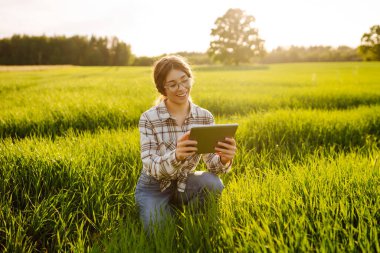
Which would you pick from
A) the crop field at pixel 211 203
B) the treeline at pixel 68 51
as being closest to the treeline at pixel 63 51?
the treeline at pixel 68 51

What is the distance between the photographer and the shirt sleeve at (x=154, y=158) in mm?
2344

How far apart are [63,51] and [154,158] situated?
8251 centimetres

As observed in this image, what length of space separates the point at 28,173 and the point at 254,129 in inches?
119

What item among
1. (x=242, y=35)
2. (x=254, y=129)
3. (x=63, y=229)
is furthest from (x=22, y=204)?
(x=242, y=35)

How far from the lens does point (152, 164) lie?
2.45 metres

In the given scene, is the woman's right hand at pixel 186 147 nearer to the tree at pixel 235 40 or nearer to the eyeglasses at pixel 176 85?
the eyeglasses at pixel 176 85

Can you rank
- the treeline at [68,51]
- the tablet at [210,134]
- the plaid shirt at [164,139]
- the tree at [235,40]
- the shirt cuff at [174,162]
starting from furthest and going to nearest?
the treeline at [68,51] → the tree at [235,40] → the plaid shirt at [164,139] → the shirt cuff at [174,162] → the tablet at [210,134]

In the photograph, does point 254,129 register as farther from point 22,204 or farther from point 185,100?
point 22,204

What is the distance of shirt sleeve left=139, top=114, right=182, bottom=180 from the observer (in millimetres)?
2344

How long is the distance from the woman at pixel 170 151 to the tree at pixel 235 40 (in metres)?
50.4

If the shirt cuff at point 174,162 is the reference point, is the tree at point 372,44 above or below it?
above

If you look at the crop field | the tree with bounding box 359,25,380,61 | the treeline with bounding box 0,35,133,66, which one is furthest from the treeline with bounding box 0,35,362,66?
the crop field

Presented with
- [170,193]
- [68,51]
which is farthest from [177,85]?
[68,51]

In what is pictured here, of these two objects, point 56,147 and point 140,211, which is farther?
point 56,147
